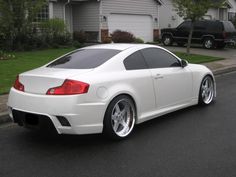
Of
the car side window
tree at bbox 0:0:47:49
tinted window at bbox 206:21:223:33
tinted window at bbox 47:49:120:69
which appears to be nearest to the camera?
tinted window at bbox 47:49:120:69

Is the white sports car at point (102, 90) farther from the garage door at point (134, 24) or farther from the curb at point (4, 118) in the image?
the garage door at point (134, 24)

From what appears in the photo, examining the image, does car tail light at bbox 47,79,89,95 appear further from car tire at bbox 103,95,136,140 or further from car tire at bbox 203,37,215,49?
car tire at bbox 203,37,215,49

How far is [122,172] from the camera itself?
481 cm

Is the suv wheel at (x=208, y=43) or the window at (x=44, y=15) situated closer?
the window at (x=44, y=15)

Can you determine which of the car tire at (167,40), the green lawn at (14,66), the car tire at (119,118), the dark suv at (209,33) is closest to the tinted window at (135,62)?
the car tire at (119,118)

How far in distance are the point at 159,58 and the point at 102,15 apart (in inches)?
733

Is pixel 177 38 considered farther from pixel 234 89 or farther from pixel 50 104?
pixel 50 104

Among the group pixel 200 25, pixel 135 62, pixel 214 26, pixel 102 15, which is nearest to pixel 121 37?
pixel 102 15

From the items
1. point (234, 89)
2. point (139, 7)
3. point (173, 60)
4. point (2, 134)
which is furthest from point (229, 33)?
point (2, 134)

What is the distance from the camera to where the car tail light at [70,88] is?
5.58m

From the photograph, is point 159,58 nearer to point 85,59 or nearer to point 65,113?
point 85,59

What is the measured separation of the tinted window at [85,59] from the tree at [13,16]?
1313 cm

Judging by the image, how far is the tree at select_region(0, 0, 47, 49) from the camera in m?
19.5

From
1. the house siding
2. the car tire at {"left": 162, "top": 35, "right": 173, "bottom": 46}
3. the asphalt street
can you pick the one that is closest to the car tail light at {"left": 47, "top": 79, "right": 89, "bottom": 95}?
the asphalt street
